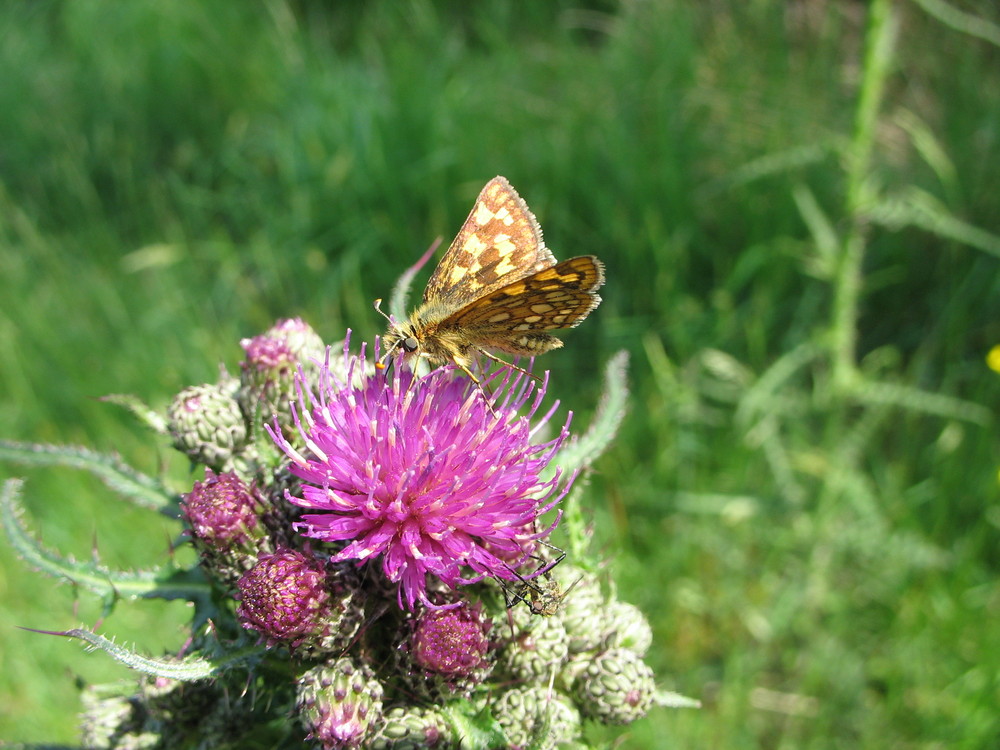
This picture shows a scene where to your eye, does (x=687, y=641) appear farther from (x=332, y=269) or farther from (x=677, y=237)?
(x=332, y=269)

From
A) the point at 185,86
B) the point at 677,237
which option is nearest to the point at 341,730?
the point at 677,237

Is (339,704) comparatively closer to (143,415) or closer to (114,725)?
(114,725)

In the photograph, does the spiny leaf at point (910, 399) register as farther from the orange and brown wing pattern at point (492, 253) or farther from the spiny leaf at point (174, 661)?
the spiny leaf at point (174, 661)

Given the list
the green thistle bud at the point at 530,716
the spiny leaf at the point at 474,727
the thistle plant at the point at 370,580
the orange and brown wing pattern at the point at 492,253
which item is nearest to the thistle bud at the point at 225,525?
the thistle plant at the point at 370,580

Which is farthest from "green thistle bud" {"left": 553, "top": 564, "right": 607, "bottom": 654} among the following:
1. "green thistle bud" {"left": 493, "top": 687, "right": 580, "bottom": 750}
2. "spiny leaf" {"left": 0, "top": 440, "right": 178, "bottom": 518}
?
"spiny leaf" {"left": 0, "top": 440, "right": 178, "bottom": 518}

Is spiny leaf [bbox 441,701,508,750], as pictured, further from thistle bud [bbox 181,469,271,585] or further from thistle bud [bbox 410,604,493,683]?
thistle bud [bbox 181,469,271,585]
